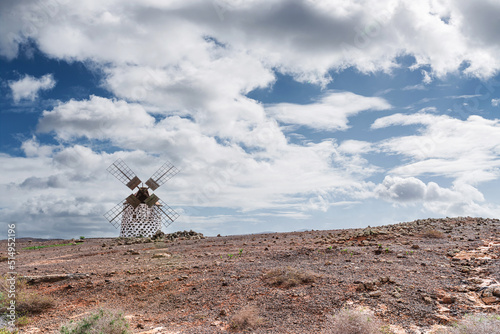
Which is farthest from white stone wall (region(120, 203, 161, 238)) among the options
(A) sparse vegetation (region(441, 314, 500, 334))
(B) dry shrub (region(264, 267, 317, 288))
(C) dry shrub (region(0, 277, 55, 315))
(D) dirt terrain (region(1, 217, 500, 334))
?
(A) sparse vegetation (region(441, 314, 500, 334))

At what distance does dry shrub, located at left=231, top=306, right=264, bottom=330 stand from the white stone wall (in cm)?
2892

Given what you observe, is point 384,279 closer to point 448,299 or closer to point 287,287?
point 448,299

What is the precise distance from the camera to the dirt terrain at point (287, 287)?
939 cm

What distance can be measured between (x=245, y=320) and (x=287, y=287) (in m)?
2.39

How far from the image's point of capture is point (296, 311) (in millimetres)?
9602

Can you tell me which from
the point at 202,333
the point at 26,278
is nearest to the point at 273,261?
the point at 202,333

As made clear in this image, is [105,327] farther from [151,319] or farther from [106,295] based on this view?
[106,295]

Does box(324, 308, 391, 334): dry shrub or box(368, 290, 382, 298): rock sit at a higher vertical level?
box(368, 290, 382, 298): rock

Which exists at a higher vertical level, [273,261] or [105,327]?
[273,261]

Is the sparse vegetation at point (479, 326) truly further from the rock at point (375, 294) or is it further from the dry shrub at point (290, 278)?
the dry shrub at point (290, 278)

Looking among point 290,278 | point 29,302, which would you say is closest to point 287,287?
point 290,278

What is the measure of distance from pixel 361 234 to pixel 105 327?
1502cm

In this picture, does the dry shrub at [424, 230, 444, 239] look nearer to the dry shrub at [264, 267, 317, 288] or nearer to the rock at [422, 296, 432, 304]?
the dry shrub at [264, 267, 317, 288]

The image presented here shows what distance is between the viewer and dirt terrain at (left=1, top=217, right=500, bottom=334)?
9391 mm
